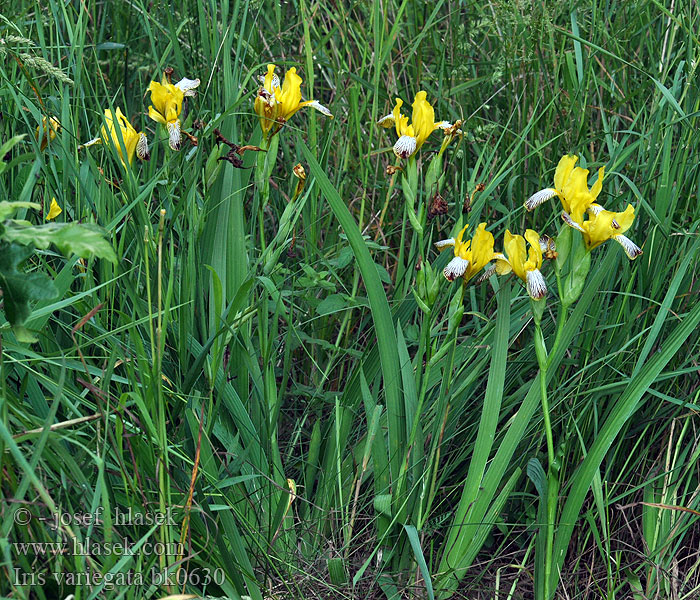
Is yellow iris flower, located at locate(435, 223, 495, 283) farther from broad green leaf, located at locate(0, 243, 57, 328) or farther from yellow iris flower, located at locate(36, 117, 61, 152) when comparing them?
yellow iris flower, located at locate(36, 117, 61, 152)

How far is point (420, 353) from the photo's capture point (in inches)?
48.8

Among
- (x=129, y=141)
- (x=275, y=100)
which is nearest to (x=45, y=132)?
(x=129, y=141)

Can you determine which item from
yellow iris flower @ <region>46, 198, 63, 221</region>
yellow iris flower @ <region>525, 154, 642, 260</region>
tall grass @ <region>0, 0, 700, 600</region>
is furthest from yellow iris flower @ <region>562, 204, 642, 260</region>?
yellow iris flower @ <region>46, 198, 63, 221</region>

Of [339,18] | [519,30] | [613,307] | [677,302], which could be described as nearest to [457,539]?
[613,307]

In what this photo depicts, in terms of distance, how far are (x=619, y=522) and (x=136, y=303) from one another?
3.25ft

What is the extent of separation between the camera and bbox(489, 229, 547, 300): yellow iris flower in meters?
1.08

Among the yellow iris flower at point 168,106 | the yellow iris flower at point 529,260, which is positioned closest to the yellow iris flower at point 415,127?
the yellow iris flower at point 529,260

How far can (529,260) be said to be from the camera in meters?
1.09

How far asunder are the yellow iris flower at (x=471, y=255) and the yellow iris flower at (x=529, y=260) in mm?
23

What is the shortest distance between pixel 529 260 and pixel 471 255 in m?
0.10

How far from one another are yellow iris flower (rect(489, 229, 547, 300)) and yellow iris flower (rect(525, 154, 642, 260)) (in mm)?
64

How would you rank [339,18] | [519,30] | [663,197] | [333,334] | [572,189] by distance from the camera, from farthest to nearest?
[339,18] → [519,30] → [333,334] → [663,197] → [572,189]

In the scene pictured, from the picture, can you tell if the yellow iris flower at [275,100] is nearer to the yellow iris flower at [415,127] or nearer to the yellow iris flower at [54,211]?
the yellow iris flower at [415,127]

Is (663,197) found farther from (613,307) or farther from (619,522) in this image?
(619,522)
